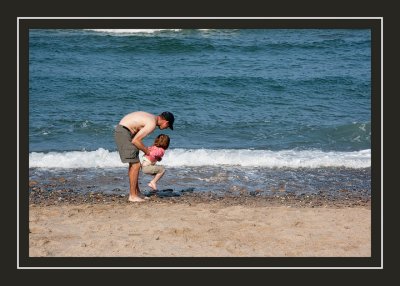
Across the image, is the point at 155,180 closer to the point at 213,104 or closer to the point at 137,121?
the point at 137,121

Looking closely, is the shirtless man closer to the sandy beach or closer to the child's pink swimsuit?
the child's pink swimsuit

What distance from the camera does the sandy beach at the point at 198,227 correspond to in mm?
6301

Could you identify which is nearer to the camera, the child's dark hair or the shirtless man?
the shirtless man

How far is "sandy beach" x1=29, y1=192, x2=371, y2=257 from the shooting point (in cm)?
630

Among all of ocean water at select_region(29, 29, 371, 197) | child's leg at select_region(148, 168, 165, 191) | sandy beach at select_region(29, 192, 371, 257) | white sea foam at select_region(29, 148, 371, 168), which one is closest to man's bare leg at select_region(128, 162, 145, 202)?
sandy beach at select_region(29, 192, 371, 257)

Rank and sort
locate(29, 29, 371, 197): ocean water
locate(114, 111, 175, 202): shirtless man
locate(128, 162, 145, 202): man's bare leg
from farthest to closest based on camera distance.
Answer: locate(29, 29, 371, 197): ocean water
locate(128, 162, 145, 202): man's bare leg
locate(114, 111, 175, 202): shirtless man

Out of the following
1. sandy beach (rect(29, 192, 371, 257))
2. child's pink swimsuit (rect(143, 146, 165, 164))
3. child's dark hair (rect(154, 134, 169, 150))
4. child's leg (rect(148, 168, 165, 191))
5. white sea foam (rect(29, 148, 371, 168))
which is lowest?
sandy beach (rect(29, 192, 371, 257))

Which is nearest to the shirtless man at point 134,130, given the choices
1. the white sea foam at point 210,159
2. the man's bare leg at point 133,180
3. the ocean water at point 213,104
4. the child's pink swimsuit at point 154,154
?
the man's bare leg at point 133,180

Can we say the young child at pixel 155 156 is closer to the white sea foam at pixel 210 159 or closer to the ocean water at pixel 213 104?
the ocean water at pixel 213 104

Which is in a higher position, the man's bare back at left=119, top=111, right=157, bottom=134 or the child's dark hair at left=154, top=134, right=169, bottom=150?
the man's bare back at left=119, top=111, right=157, bottom=134

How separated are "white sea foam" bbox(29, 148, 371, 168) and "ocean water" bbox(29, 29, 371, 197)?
2cm

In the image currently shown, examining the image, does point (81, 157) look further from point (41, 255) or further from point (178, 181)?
point (41, 255)
